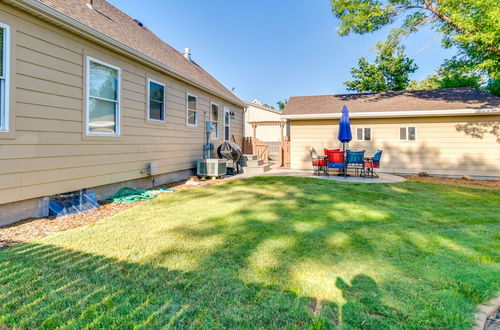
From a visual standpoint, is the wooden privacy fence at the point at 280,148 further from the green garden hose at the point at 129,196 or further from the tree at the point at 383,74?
the tree at the point at 383,74

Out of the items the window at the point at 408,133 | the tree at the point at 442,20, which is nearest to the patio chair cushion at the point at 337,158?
the window at the point at 408,133

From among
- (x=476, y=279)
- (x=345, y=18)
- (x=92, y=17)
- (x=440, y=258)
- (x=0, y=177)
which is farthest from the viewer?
(x=345, y=18)

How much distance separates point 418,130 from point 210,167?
7838mm

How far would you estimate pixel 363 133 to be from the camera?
418 inches

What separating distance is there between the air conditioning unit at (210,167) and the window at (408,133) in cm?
693

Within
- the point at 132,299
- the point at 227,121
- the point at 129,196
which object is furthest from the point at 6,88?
the point at 227,121

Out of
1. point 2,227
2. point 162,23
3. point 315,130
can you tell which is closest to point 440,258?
point 2,227

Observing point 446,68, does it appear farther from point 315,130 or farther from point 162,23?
point 162,23

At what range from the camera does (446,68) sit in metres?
11.1

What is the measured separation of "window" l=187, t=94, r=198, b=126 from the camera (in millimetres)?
8719

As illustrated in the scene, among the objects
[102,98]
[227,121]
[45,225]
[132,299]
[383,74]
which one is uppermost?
[383,74]

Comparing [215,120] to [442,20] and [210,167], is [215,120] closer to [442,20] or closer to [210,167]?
[210,167]

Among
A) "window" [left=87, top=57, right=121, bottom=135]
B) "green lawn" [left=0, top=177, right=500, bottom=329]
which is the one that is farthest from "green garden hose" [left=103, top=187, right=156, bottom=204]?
"window" [left=87, top=57, right=121, bottom=135]

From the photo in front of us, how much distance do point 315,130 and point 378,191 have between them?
5.18m
